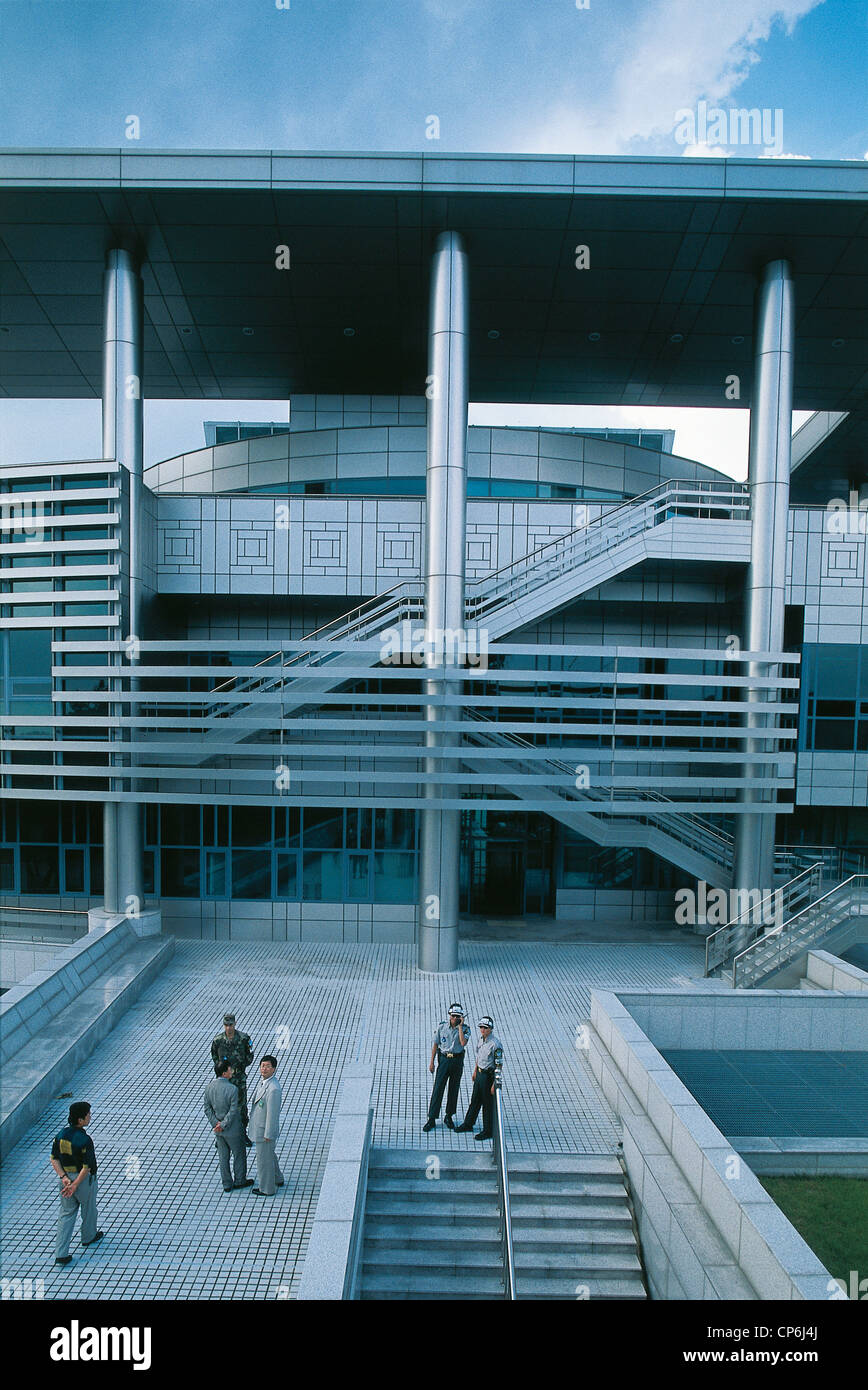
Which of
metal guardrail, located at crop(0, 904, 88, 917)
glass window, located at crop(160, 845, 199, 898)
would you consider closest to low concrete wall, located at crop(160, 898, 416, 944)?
glass window, located at crop(160, 845, 199, 898)

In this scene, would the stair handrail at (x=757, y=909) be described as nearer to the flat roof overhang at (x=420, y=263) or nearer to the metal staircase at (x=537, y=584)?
the metal staircase at (x=537, y=584)

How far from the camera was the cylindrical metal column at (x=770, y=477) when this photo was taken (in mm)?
14898

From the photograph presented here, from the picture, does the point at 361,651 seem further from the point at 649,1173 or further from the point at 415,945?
the point at 649,1173

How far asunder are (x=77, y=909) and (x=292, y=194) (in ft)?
52.5

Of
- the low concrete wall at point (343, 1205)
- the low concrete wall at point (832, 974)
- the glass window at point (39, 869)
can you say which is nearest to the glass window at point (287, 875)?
the glass window at point (39, 869)

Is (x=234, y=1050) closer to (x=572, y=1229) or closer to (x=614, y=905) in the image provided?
(x=572, y=1229)

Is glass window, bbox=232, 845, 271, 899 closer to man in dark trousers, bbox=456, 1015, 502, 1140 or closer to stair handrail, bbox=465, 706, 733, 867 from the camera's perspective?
stair handrail, bbox=465, 706, 733, 867

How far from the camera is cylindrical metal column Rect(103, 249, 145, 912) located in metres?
14.9

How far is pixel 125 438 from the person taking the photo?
49.3ft

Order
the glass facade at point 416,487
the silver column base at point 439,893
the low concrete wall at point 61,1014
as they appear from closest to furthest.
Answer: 1. the low concrete wall at point 61,1014
2. the silver column base at point 439,893
3. the glass facade at point 416,487

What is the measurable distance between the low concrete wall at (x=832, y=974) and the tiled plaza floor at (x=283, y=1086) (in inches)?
84.3

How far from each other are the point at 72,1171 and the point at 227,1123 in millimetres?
1501

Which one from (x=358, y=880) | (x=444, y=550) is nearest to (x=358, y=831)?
(x=358, y=880)

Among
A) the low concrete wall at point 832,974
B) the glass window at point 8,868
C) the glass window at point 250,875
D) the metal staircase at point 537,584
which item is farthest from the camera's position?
the glass window at point 8,868
